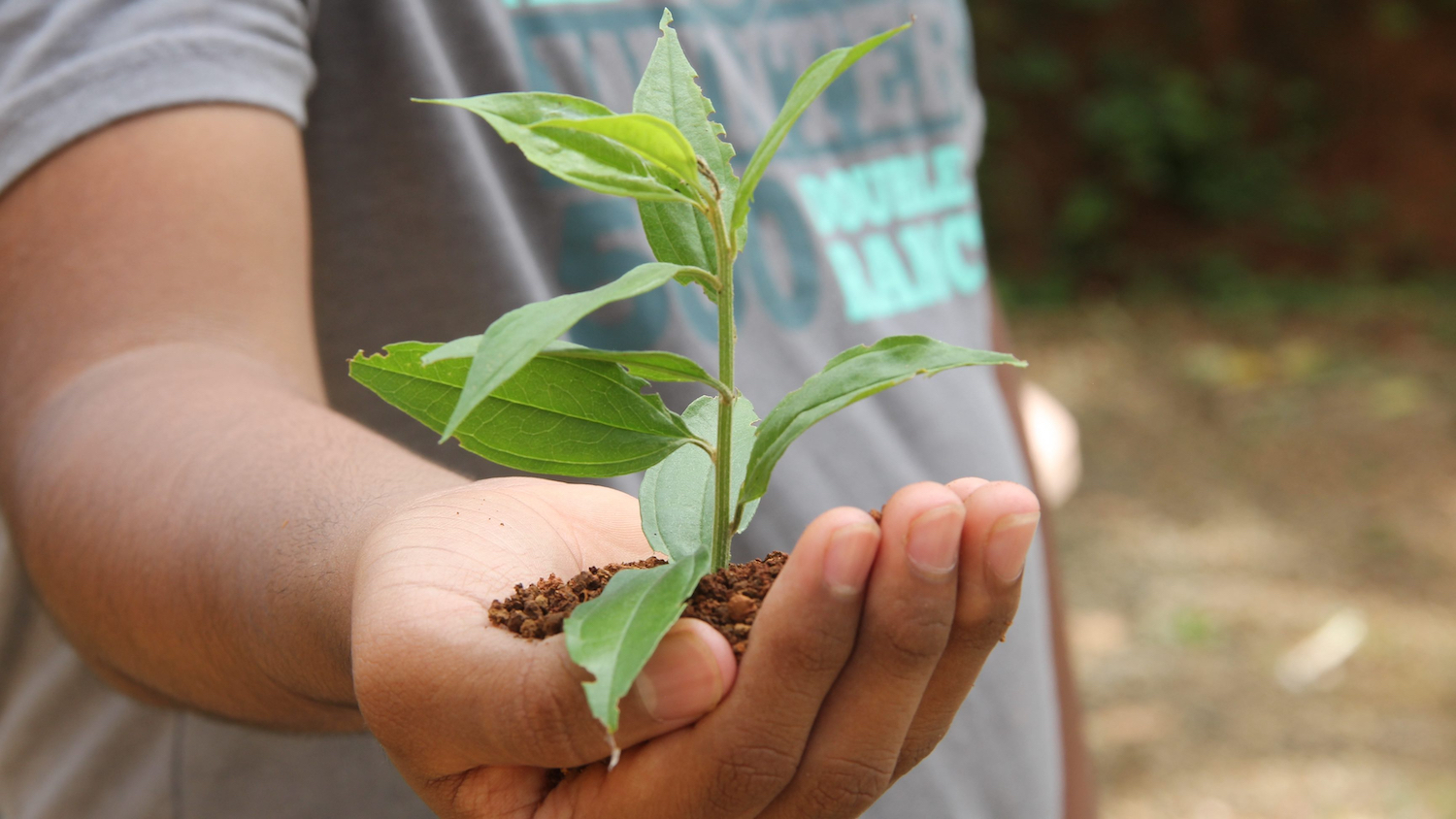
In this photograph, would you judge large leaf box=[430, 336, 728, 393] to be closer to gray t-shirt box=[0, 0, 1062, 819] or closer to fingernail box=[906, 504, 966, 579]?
fingernail box=[906, 504, 966, 579]

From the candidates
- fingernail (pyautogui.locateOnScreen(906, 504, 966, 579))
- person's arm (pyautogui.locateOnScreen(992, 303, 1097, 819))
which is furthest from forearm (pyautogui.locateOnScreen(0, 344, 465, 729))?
person's arm (pyautogui.locateOnScreen(992, 303, 1097, 819))

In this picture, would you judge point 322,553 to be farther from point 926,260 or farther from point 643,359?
point 926,260

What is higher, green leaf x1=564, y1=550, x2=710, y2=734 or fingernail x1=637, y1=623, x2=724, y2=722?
green leaf x1=564, y1=550, x2=710, y2=734

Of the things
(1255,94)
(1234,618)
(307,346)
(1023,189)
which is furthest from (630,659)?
(1255,94)

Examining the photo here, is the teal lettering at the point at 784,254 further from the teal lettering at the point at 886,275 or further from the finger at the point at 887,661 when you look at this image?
the finger at the point at 887,661

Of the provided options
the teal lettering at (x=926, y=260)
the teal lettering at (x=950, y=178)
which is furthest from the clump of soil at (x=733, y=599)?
the teal lettering at (x=950, y=178)

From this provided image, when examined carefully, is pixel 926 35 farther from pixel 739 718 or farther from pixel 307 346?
pixel 739 718
